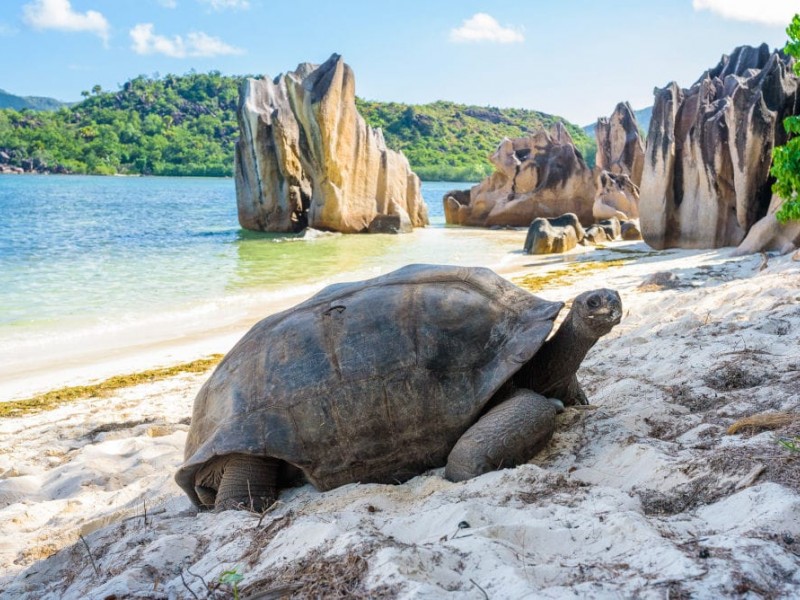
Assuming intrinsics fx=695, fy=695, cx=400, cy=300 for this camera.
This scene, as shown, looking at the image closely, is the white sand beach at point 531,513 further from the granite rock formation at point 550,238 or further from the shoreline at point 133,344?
the granite rock formation at point 550,238

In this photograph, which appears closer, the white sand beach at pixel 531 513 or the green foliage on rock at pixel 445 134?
the white sand beach at pixel 531 513

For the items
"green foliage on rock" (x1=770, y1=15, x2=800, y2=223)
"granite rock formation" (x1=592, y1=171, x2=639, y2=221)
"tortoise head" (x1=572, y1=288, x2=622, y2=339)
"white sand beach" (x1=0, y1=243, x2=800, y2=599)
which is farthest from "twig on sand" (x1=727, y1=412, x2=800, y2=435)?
"granite rock formation" (x1=592, y1=171, x2=639, y2=221)

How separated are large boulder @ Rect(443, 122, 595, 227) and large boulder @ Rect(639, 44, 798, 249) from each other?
30.9 feet

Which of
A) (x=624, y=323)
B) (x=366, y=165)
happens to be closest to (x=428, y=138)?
(x=366, y=165)

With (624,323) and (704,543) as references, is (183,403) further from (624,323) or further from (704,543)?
(704,543)

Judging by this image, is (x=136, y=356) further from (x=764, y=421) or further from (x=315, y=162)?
(x=315, y=162)

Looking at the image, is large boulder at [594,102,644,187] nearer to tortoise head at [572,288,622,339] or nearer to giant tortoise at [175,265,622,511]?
tortoise head at [572,288,622,339]

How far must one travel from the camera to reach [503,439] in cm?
315

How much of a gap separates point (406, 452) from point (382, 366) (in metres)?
0.44

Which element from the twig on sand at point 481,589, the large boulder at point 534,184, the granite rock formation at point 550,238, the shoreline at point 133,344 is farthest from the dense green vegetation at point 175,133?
the twig on sand at point 481,589

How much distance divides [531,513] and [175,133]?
101m

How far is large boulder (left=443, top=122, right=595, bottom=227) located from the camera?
26.0 meters

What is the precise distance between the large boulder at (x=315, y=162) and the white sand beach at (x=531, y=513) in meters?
19.6

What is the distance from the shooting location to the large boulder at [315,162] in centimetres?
2373
